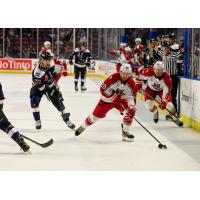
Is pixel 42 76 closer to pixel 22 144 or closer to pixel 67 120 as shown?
pixel 67 120

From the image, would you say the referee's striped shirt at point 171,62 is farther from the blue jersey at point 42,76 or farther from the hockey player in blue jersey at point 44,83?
the blue jersey at point 42,76

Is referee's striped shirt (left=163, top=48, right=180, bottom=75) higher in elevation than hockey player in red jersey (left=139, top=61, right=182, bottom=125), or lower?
higher

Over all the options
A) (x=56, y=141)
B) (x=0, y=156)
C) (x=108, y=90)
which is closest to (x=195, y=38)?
(x=108, y=90)

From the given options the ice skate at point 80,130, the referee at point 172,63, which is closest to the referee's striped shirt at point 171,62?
the referee at point 172,63

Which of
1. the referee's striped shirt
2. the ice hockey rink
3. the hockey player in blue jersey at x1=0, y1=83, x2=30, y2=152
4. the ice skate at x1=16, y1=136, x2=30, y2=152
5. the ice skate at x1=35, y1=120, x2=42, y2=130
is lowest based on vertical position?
the ice hockey rink

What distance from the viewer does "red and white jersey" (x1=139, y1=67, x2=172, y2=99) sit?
7.48 m

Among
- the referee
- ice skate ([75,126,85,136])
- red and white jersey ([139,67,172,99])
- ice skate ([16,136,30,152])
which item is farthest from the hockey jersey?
ice skate ([16,136,30,152])

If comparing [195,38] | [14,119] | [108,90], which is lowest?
[14,119]

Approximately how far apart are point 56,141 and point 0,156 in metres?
1.06

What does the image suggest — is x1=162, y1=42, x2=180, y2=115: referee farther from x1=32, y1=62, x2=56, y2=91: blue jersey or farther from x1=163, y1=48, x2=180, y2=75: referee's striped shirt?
x1=32, y1=62, x2=56, y2=91: blue jersey

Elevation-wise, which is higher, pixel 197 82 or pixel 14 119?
pixel 197 82

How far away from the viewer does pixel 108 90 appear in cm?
633

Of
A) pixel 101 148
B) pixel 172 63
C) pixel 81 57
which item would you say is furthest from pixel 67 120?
pixel 81 57
